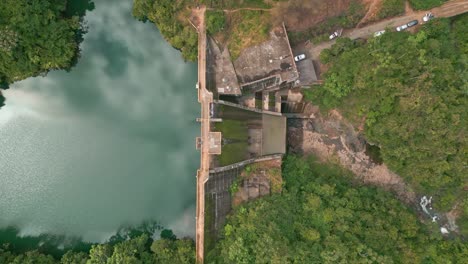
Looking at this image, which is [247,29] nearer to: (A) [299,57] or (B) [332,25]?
(A) [299,57]

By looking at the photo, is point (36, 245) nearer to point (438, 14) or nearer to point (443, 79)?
point (443, 79)

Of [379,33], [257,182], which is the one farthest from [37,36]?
[379,33]

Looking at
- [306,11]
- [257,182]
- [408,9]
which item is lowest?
[257,182]

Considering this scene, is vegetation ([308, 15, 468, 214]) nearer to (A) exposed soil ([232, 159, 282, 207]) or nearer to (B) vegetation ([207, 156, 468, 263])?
(B) vegetation ([207, 156, 468, 263])

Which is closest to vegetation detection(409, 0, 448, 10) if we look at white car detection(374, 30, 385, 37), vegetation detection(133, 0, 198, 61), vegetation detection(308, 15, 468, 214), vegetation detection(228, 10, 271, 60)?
vegetation detection(308, 15, 468, 214)

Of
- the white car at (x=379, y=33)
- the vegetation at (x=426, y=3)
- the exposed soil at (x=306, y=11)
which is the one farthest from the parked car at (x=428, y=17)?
the exposed soil at (x=306, y=11)
